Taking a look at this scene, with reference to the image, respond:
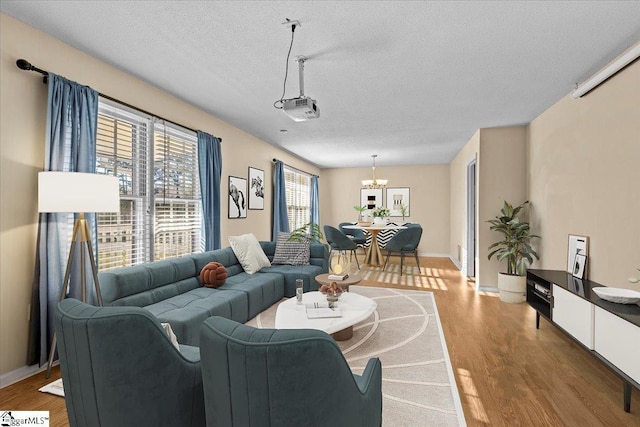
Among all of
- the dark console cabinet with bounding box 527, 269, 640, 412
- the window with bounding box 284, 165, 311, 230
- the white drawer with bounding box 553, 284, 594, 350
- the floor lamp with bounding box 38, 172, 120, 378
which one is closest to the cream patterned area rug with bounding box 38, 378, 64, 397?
the floor lamp with bounding box 38, 172, 120, 378

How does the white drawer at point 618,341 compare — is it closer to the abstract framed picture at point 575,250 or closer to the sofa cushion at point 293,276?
the abstract framed picture at point 575,250

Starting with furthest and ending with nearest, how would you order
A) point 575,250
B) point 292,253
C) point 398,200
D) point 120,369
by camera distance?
point 398,200 → point 292,253 → point 575,250 → point 120,369

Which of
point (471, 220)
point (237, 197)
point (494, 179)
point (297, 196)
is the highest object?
point (494, 179)

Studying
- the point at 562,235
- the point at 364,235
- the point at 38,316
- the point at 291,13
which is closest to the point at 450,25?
the point at 291,13

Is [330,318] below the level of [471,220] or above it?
below

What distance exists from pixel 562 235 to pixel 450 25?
113 inches

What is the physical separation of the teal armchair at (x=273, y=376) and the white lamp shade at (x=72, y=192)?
1.83 m

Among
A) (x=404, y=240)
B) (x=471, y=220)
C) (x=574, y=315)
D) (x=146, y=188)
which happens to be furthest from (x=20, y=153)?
(x=471, y=220)

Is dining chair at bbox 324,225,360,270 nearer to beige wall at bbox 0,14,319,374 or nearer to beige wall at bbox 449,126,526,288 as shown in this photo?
beige wall at bbox 449,126,526,288

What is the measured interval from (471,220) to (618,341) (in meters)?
4.33

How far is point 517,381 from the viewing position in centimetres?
238

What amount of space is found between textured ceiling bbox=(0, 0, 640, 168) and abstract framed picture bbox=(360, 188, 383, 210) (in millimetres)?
5112

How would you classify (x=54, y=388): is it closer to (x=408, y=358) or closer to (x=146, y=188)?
(x=146, y=188)

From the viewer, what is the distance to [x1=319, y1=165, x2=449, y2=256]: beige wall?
8891mm
